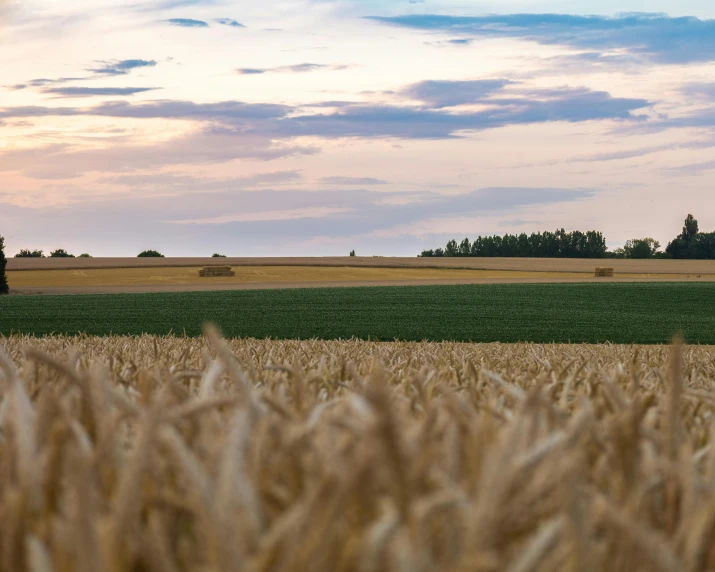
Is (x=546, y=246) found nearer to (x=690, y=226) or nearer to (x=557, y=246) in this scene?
(x=557, y=246)

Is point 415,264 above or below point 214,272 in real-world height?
above

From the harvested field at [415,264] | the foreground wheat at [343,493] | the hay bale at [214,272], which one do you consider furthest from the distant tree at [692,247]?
the foreground wheat at [343,493]

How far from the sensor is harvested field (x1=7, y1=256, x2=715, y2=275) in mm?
75062

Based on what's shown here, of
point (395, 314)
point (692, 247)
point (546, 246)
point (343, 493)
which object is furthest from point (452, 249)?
point (343, 493)

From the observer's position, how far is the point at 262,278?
66750 mm

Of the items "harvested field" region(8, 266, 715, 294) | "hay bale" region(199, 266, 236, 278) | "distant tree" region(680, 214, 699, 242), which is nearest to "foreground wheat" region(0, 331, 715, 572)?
"harvested field" region(8, 266, 715, 294)

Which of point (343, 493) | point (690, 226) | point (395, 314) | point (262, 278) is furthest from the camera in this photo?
point (690, 226)

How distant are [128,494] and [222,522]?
10 centimetres

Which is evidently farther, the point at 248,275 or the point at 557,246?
the point at 557,246

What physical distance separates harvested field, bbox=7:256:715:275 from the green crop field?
35.9 m

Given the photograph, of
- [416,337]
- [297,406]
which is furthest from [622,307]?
[297,406]

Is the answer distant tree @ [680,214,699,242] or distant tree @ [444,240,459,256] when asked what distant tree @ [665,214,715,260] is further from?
distant tree @ [444,240,459,256]

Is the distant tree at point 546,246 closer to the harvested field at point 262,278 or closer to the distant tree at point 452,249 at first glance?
the distant tree at point 452,249

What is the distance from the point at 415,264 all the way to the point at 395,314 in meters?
52.9
